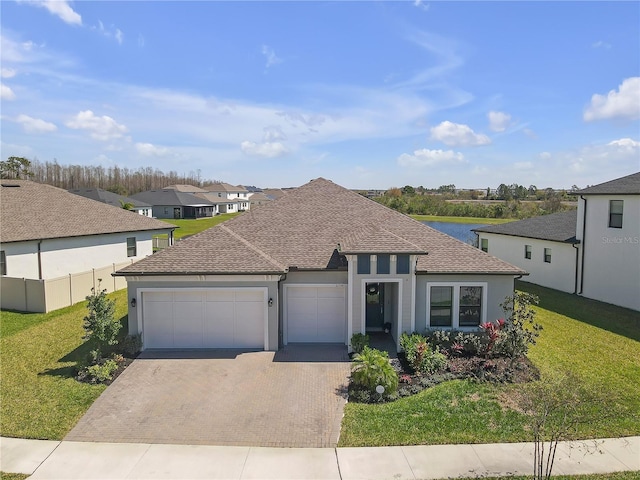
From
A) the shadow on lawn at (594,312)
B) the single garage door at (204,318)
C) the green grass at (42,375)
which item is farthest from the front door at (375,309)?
the shadow on lawn at (594,312)

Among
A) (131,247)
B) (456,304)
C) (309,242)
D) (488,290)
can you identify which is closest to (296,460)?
(456,304)

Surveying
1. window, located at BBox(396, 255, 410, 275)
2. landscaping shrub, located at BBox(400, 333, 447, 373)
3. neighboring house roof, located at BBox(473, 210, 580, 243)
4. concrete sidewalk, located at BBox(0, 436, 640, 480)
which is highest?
neighboring house roof, located at BBox(473, 210, 580, 243)

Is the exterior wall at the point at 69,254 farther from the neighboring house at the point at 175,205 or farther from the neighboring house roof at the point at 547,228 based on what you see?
the neighboring house at the point at 175,205

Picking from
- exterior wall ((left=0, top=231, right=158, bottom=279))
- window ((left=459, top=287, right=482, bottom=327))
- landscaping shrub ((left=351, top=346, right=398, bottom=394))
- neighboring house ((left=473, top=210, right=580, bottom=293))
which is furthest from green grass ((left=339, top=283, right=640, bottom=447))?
exterior wall ((left=0, top=231, right=158, bottom=279))

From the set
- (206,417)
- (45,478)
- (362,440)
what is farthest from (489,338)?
(45,478)

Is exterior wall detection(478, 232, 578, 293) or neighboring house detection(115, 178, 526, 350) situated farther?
exterior wall detection(478, 232, 578, 293)

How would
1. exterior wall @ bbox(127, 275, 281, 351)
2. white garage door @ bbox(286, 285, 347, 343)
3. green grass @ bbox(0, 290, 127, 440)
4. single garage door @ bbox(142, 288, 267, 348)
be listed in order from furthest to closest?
white garage door @ bbox(286, 285, 347, 343) < single garage door @ bbox(142, 288, 267, 348) < exterior wall @ bbox(127, 275, 281, 351) < green grass @ bbox(0, 290, 127, 440)

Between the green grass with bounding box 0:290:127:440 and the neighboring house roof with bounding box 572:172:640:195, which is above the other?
the neighboring house roof with bounding box 572:172:640:195

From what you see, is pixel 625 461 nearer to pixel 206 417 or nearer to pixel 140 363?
pixel 206 417

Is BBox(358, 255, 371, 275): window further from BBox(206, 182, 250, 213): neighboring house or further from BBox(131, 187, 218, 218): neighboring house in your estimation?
BBox(206, 182, 250, 213): neighboring house

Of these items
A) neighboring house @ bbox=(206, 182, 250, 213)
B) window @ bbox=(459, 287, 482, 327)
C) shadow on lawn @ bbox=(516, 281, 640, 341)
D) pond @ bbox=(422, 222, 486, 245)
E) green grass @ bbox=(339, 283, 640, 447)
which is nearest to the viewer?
green grass @ bbox=(339, 283, 640, 447)
